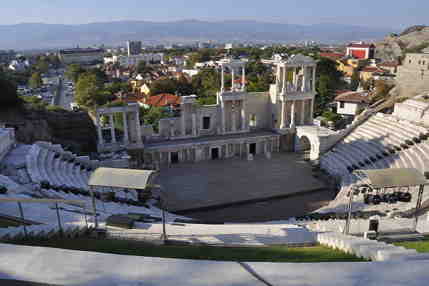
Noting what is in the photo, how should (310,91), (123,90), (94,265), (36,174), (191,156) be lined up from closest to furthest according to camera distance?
(94,265)
(36,174)
(191,156)
(310,91)
(123,90)

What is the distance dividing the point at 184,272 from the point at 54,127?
1131 inches

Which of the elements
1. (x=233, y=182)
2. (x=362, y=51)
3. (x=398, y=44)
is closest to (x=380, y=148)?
(x=233, y=182)

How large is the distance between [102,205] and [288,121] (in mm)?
22082

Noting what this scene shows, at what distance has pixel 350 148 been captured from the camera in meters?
27.5

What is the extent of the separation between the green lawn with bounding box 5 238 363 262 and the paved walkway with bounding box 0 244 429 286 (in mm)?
Answer: 3598

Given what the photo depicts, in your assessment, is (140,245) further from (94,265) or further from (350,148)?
(350,148)

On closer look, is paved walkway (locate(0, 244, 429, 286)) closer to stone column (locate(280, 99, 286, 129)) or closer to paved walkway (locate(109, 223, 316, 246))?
paved walkway (locate(109, 223, 316, 246))

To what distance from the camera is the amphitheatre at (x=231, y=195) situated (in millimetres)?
4375

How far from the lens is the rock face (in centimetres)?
2603

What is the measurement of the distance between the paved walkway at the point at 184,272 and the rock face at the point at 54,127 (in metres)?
24.1

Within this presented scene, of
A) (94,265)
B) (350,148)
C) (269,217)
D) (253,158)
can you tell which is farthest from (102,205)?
(350,148)

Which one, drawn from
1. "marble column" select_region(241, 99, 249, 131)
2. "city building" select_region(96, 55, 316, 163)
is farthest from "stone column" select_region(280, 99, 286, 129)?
"marble column" select_region(241, 99, 249, 131)

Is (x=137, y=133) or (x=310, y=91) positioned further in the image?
(x=310, y=91)

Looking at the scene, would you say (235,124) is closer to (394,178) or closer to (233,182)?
(233,182)
